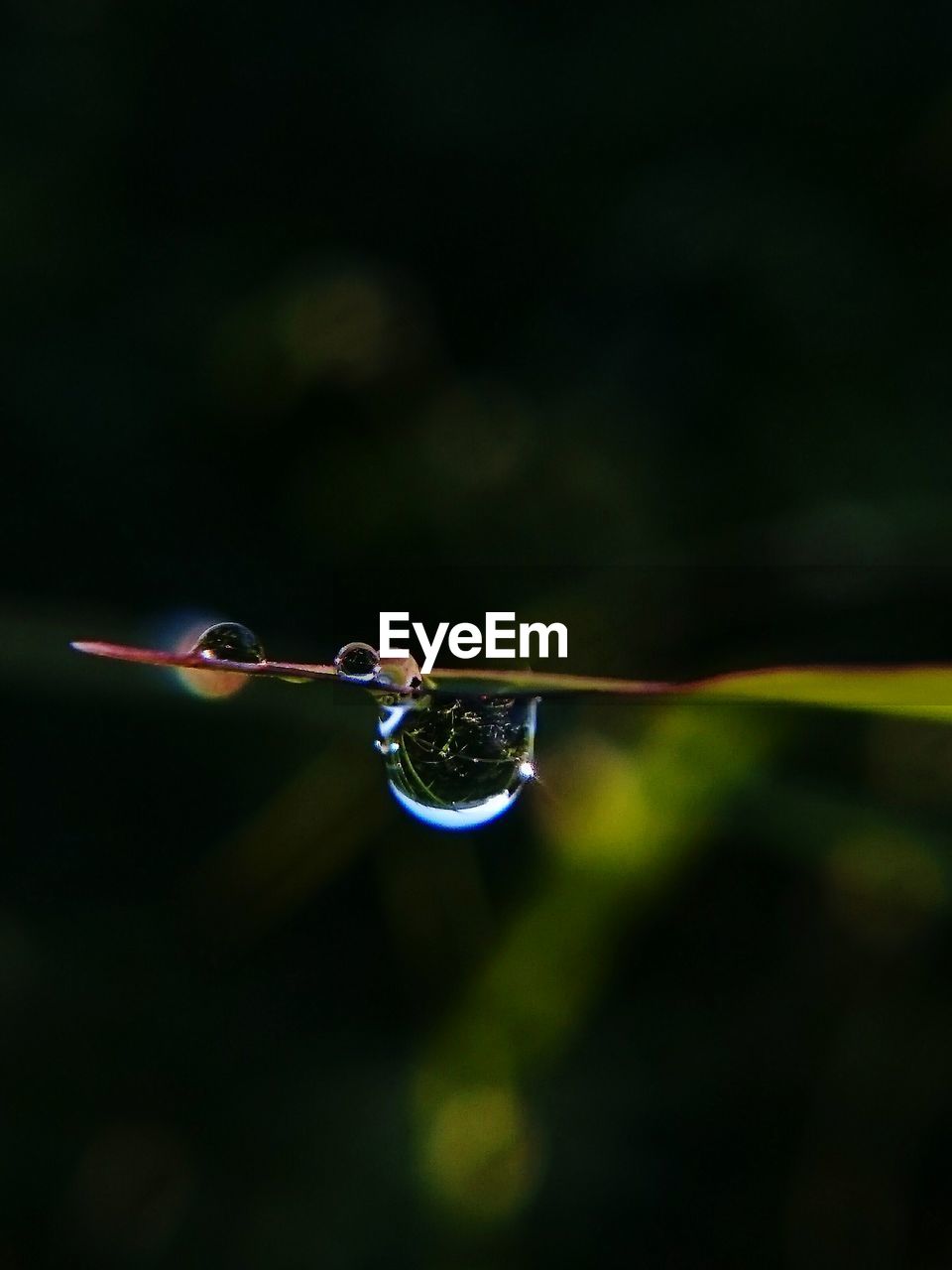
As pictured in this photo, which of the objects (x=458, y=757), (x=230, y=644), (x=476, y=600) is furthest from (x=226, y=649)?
(x=476, y=600)

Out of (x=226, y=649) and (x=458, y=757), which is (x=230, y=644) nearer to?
(x=226, y=649)

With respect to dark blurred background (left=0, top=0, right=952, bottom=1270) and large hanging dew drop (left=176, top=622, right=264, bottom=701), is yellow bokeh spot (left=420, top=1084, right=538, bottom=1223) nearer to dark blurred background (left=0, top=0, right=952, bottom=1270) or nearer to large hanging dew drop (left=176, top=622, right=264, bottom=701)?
dark blurred background (left=0, top=0, right=952, bottom=1270)

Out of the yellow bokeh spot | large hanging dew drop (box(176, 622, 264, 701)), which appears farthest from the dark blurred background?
large hanging dew drop (box(176, 622, 264, 701))

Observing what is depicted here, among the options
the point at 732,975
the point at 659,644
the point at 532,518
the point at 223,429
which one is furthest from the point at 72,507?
the point at 732,975

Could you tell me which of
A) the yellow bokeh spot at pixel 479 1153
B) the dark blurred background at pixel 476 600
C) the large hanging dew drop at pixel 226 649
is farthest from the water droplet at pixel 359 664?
the yellow bokeh spot at pixel 479 1153

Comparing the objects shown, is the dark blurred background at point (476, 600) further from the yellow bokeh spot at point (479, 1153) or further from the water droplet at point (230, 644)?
the water droplet at point (230, 644)

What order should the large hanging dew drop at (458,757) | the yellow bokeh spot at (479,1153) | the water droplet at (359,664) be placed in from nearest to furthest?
the water droplet at (359,664), the large hanging dew drop at (458,757), the yellow bokeh spot at (479,1153)
